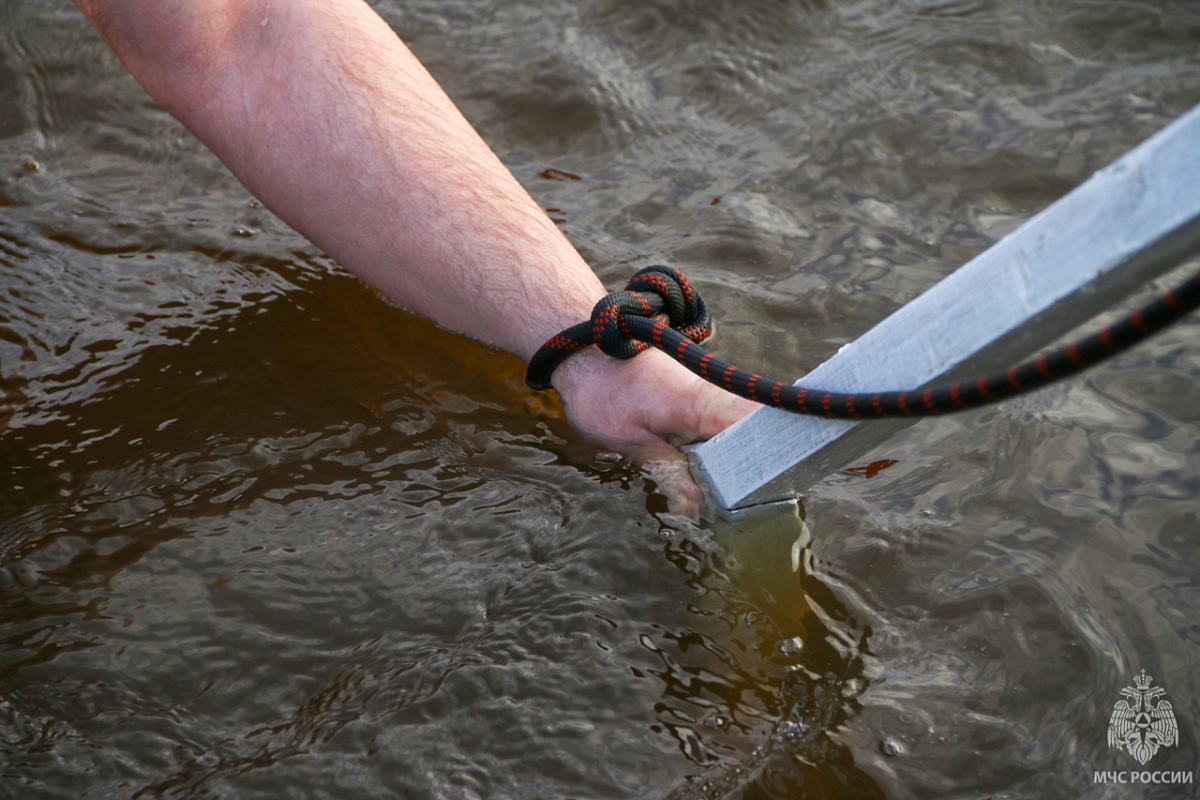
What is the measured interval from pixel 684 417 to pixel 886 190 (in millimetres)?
1104

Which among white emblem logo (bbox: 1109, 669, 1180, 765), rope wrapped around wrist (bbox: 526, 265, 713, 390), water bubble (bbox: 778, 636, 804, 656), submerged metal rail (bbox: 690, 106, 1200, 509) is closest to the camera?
submerged metal rail (bbox: 690, 106, 1200, 509)

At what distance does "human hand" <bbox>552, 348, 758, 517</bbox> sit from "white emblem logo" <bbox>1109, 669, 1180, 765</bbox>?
2.06ft

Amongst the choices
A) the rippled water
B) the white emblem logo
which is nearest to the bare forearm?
the rippled water

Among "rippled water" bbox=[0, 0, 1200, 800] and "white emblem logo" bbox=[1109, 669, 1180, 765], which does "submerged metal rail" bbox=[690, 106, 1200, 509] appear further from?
"white emblem logo" bbox=[1109, 669, 1180, 765]

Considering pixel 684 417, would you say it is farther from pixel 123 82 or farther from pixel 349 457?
pixel 123 82

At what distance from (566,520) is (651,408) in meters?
0.23

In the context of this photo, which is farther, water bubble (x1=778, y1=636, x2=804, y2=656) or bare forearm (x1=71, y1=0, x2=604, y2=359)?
bare forearm (x1=71, y1=0, x2=604, y2=359)

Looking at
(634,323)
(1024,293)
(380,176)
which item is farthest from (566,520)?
(1024,293)

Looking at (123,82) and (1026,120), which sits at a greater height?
(123,82)

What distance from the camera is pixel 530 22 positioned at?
2674mm

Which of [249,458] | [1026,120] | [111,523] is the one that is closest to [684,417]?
[249,458]

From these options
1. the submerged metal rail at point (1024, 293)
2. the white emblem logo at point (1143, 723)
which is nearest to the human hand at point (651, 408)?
the submerged metal rail at point (1024, 293)

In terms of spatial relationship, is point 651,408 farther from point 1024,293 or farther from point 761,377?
point 1024,293

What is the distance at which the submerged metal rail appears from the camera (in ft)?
2.34
